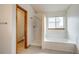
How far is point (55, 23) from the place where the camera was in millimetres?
6445

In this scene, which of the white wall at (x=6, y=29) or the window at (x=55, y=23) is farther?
the window at (x=55, y=23)

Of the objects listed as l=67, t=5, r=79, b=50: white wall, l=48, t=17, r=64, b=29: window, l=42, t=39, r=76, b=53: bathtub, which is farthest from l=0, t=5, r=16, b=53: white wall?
l=48, t=17, r=64, b=29: window

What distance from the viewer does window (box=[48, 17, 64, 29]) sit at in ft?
21.0

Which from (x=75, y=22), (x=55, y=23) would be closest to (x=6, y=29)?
(x=75, y=22)

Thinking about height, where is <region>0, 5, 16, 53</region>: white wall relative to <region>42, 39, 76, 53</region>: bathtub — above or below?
above

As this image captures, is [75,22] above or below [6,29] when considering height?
above

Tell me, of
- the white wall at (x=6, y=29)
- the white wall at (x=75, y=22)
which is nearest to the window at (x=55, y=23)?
the white wall at (x=75, y=22)

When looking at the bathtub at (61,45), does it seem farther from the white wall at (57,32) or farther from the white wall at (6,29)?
the white wall at (6,29)

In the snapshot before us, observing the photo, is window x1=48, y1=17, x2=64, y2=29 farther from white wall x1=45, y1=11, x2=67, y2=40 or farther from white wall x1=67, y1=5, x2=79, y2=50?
white wall x1=67, y1=5, x2=79, y2=50

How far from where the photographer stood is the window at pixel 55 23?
6395mm

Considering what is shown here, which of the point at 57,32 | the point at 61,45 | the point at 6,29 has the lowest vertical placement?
the point at 61,45

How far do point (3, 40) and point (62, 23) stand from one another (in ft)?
13.5

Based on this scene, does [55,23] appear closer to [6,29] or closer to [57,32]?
[57,32]
